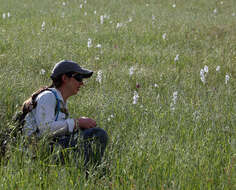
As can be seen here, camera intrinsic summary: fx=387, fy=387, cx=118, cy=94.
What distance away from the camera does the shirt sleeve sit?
325cm

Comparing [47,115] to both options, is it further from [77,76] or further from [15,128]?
[77,76]

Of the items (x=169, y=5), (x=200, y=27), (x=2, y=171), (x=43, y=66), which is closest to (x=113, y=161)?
(x=2, y=171)

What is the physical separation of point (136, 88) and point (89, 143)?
260 centimetres

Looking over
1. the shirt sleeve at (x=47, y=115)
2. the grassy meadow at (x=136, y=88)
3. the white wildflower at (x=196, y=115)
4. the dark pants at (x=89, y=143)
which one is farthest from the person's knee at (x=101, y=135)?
the white wildflower at (x=196, y=115)

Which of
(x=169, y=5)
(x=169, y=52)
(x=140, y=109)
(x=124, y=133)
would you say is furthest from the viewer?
(x=169, y=5)

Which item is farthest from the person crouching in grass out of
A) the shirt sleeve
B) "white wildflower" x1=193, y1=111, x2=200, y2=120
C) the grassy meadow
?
"white wildflower" x1=193, y1=111, x2=200, y2=120

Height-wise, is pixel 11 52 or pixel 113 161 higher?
pixel 11 52

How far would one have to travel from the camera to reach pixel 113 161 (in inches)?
128

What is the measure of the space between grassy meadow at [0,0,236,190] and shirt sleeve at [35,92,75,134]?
0.18 metres

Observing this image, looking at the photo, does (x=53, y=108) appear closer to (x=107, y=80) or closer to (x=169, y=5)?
(x=107, y=80)

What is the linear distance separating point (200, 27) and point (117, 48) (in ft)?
10.7

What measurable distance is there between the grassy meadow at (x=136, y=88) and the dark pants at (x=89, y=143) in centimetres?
14

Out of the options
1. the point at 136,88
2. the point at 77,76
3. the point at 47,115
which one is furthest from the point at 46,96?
the point at 136,88

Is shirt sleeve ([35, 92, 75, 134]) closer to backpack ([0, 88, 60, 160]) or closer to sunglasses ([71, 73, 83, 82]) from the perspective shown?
backpack ([0, 88, 60, 160])
